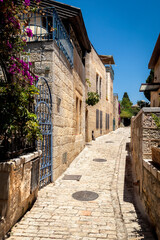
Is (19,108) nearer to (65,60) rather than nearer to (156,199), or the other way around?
(156,199)

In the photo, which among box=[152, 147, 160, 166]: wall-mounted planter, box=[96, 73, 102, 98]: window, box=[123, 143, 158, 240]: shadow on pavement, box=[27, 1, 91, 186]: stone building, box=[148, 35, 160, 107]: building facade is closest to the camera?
box=[123, 143, 158, 240]: shadow on pavement

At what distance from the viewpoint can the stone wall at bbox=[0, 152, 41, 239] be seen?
115 inches

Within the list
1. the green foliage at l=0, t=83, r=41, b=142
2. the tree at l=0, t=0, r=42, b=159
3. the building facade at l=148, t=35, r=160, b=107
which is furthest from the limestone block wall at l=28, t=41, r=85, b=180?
the building facade at l=148, t=35, r=160, b=107

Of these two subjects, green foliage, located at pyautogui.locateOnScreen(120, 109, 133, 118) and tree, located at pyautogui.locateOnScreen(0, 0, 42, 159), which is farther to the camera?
green foliage, located at pyautogui.locateOnScreen(120, 109, 133, 118)

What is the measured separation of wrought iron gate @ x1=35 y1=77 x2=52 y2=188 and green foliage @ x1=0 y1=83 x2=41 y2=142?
1356 millimetres

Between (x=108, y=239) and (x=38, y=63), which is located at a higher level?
(x=38, y=63)

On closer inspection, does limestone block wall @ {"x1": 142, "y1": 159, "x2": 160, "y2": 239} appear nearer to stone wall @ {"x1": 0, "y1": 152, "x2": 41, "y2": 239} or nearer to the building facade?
stone wall @ {"x1": 0, "y1": 152, "x2": 41, "y2": 239}

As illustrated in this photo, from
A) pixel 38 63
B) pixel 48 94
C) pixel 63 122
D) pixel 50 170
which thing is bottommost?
pixel 50 170

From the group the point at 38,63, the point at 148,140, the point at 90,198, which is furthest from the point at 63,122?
the point at 148,140

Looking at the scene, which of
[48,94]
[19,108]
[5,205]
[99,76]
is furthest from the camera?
[99,76]

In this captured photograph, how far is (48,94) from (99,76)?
1288 centimetres

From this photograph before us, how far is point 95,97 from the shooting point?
1340cm

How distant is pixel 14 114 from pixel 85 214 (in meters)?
2.29

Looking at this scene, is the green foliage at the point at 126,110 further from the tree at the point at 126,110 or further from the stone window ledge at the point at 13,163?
the stone window ledge at the point at 13,163
